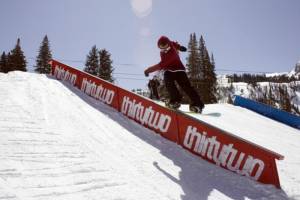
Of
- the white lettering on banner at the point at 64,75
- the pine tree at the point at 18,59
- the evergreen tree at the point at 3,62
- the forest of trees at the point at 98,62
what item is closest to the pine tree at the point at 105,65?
the forest of trees at the point at 98,62

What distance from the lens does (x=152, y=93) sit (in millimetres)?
14062

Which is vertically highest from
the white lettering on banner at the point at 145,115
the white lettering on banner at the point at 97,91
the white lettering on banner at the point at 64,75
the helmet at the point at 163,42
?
the helmet at the point at 163,42

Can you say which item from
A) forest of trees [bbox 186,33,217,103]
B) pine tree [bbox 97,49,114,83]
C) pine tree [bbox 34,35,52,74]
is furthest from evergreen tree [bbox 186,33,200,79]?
pine tree [bbox 34,35,52,74]

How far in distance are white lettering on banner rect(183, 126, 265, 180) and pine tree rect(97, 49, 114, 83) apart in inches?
1600

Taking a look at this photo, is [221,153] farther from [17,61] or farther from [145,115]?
[17,61]

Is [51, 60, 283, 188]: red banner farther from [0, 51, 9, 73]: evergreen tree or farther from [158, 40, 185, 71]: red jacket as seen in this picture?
[0, 51, 9, 73]: evergreen tree

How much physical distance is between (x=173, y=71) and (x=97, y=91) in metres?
4.06

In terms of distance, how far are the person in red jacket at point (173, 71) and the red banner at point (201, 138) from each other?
48 cm

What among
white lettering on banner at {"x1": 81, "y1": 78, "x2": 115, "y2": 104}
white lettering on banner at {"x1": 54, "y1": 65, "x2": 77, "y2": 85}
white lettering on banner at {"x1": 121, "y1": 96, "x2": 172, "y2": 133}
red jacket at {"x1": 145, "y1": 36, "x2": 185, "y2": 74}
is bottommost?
white lettering on banner at {"x1": 121, "y1": 96, "x2": 172, "y2": 133}

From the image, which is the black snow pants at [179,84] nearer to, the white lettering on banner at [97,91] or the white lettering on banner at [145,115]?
the white lettering on banner at [145,115]

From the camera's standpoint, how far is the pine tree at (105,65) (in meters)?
46.0

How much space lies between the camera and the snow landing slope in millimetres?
3670

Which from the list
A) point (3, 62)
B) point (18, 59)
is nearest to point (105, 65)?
point (18, 59)

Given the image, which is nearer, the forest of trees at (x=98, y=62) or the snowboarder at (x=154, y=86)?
the snowboarder at (x=154, y=86)
